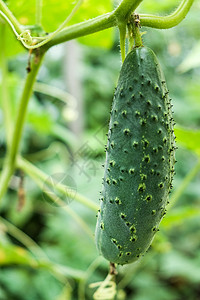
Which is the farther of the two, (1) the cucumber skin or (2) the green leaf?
(2) the green leaf

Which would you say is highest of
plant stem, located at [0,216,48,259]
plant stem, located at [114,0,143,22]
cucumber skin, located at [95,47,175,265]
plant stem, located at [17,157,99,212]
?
plant stem, located at [114,0,143,22]

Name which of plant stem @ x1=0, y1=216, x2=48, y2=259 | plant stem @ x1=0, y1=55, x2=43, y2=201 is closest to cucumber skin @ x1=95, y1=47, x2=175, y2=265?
plant stem @ x1=0, y1=55, x2=43, y2=201

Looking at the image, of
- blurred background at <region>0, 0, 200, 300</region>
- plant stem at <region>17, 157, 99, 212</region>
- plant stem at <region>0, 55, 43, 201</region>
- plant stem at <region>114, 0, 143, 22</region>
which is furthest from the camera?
blurred background at <region>0, 0, 200, 300</region>

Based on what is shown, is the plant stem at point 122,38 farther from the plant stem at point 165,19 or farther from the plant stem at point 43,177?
the plant stem at point 43,177

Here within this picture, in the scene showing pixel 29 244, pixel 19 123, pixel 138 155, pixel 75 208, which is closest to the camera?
pixel 138 155

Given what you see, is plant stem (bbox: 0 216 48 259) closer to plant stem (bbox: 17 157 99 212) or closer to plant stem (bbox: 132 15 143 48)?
plant stem (bbox: 17 157 99 212)

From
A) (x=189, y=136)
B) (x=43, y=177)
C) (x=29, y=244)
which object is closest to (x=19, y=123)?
(x=43, y=177)

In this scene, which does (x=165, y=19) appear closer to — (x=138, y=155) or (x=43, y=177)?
(x=138, y=155)
